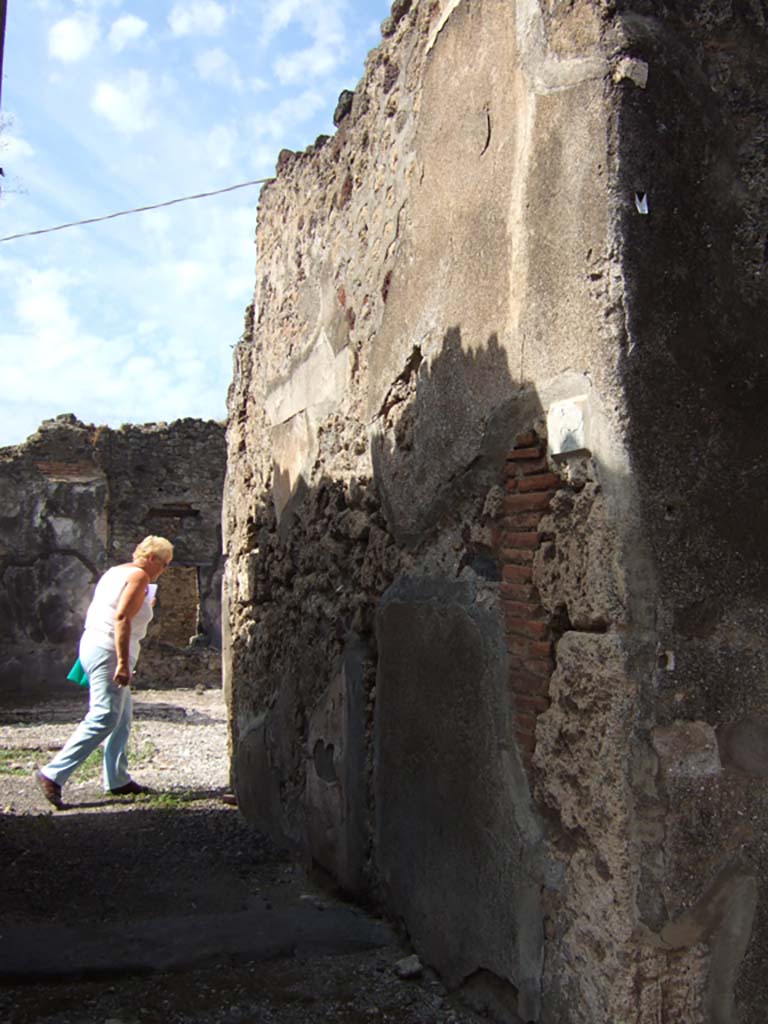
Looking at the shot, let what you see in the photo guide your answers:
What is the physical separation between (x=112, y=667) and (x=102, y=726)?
311 millimetres

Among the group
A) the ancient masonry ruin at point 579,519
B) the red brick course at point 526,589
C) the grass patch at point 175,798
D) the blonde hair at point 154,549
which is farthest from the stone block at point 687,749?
the blonde hair at point 154,549

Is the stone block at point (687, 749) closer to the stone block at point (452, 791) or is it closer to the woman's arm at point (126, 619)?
the stone block at point (452, 791)

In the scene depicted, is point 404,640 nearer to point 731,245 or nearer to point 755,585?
point 755,585

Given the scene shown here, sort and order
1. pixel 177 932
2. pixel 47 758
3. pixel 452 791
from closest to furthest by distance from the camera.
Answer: pixel 452 791 < pixel 177 932 < pixel 47 758

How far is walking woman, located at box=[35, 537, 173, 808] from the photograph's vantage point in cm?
478

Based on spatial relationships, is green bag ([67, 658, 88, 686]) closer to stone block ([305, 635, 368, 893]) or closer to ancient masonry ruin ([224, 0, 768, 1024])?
stone block ([305, 635, 368, 893])

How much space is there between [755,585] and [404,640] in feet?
3.55

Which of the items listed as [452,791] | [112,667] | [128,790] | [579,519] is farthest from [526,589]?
[128,790]

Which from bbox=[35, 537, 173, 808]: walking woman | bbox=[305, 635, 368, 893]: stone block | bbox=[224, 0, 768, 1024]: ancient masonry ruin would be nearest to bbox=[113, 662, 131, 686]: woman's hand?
bbox=[35, 537, 173, 808]: walking woman

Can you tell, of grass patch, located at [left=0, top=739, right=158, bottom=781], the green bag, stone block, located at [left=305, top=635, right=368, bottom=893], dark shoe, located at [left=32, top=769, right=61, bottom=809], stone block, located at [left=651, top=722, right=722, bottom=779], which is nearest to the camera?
stone block, located at [left=651, top=722, right=722, bottom=779]

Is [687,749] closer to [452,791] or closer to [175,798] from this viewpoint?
[452,791]

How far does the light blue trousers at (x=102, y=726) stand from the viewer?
4.75 meters

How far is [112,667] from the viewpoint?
4984mm

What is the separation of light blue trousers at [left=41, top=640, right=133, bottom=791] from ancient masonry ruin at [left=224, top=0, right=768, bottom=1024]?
2232 millimetres
